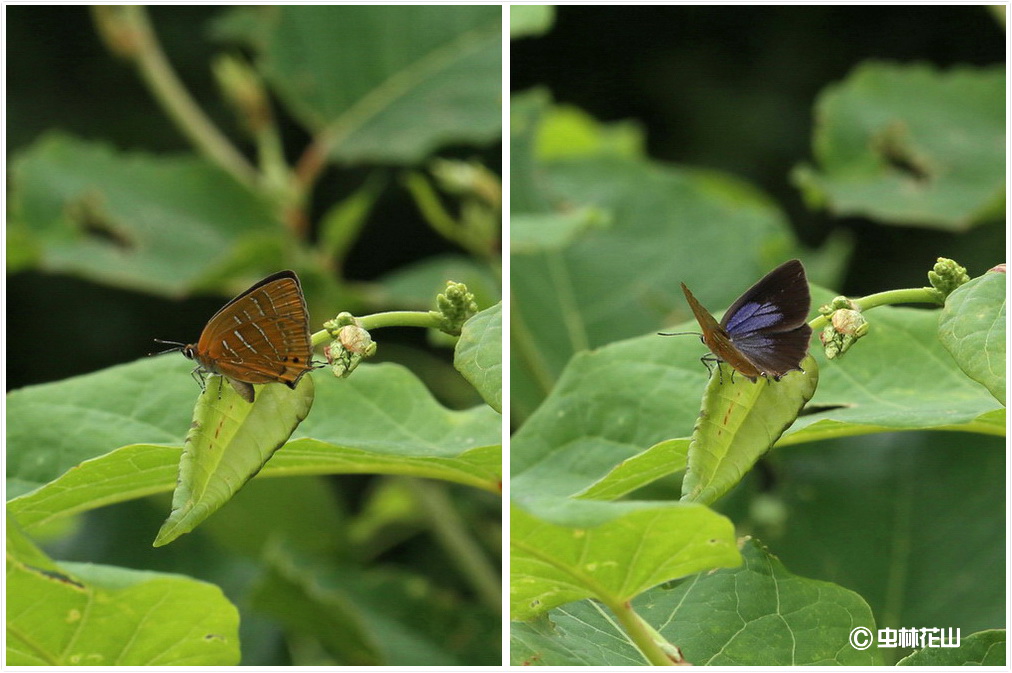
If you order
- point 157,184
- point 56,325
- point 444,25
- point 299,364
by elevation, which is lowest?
point 299,364

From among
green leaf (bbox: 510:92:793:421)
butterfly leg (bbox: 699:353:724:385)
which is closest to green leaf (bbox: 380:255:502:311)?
green leaf (bbox: 510:92:793:421)

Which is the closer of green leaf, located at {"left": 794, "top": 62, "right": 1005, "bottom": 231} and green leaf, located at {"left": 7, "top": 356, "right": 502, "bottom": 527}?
green leaf, located at {"left": 7, "top": 356, "right": 502, "bottom": 527}

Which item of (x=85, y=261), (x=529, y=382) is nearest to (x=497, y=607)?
(x=529, y=382)

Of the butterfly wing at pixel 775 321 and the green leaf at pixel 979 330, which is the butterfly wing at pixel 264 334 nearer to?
the butterfly wing at pixel 775 321

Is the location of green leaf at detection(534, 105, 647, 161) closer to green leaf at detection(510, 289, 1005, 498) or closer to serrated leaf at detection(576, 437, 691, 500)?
green leaf at detection(510, 289, 1005, 498)

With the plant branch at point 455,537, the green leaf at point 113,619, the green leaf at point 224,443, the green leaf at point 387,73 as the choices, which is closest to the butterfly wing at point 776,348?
the green leaf at point 224,443

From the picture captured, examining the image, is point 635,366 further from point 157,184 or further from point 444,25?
point 157,184
